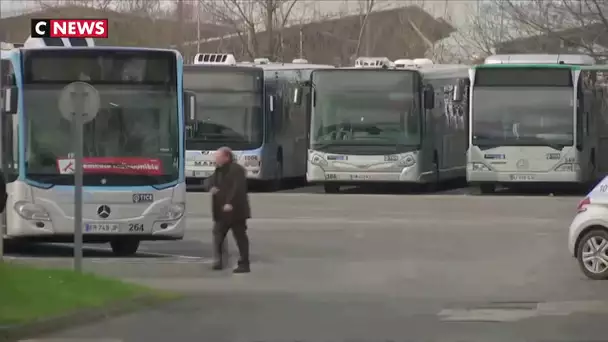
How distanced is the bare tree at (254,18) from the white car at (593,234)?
42.5m

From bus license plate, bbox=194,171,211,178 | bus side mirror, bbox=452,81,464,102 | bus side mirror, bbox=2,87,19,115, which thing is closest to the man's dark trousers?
bus side mirror, bbox=2,87,19,115

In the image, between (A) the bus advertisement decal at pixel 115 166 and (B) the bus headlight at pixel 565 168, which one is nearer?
(A) the bus advertisement decal at pixel 115 166

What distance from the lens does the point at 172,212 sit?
61.0 ft

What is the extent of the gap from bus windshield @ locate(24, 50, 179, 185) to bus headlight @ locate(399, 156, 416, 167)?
1396 centimetres

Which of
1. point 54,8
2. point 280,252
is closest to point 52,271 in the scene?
point 280,252

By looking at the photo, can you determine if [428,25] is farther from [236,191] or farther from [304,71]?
[236,191]

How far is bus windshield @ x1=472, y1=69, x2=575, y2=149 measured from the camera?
32.3m

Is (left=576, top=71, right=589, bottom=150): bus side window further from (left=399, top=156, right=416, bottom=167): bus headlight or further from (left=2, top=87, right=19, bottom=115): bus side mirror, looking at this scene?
(left=2, top=87, right=19, bottom=115): bus side mirror

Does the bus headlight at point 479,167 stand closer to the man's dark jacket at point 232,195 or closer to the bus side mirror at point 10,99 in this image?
the man's dark jacket at point 232,195

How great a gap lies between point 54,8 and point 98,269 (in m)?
38.8

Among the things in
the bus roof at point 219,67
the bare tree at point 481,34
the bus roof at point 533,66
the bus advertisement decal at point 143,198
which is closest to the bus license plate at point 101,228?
the bus advertisement decal at point 143,198

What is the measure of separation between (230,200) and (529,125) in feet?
54.5

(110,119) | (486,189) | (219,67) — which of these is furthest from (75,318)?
(486,189)

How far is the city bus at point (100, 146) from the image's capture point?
18.2 m
